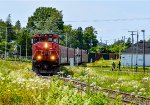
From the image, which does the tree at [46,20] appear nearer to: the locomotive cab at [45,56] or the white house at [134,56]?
the white house at [134,56]

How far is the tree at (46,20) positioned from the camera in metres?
128

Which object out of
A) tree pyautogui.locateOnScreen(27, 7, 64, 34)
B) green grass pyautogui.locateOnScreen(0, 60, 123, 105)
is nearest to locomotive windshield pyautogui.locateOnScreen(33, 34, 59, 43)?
green grass pyautogui.locateOnScreen(0, 60, 123, 105)

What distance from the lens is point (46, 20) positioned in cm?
13238

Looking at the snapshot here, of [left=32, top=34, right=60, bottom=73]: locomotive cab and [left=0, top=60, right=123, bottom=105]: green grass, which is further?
[left=32, top=34, right=60, bottom=73]: locomotive cab

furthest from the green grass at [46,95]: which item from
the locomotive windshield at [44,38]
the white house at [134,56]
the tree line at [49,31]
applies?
the white house at [134,56]

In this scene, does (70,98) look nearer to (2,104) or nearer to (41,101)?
(41,101)

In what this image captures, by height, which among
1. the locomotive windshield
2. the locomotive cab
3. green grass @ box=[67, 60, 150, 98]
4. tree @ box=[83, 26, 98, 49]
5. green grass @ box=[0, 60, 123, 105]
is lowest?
green grass @ box=[67, 60, 150, 98]

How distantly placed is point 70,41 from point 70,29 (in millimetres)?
29504

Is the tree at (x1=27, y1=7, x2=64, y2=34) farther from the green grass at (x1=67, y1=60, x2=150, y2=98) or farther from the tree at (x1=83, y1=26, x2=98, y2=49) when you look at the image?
the green grass at (x1=67, y1=60, x2=150, y2=98)

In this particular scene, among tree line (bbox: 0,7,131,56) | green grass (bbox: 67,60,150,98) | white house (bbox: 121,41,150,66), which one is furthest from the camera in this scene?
tree line (bbox: 0,7,131,56)

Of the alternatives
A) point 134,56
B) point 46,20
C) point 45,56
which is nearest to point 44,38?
point 45,56

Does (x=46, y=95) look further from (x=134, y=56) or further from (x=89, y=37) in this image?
(x=89, y=37)

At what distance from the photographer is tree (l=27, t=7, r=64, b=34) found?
5057 inches

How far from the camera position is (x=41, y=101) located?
10.4 meters
